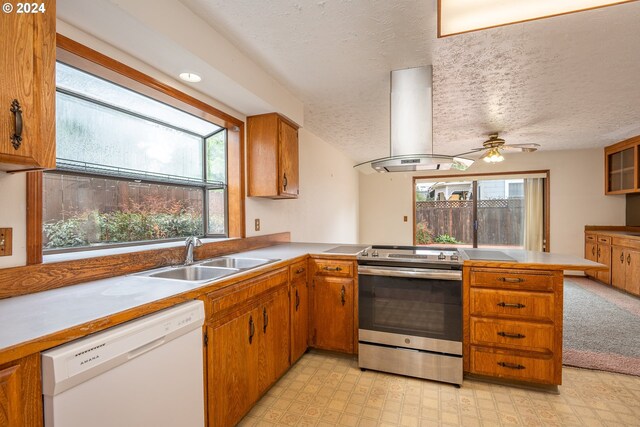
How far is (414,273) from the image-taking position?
83.1 inches

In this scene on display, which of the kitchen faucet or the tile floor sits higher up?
the kitchen faucet

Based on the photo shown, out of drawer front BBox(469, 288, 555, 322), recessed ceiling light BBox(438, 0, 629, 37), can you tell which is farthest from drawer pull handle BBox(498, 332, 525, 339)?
recessed ceiling light BBox(438, 0, 629, 37)

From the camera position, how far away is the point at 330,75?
240 cm

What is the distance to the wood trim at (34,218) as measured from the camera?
4.24 feet

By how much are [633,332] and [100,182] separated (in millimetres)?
4636

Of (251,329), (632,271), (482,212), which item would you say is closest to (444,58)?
(251,329)

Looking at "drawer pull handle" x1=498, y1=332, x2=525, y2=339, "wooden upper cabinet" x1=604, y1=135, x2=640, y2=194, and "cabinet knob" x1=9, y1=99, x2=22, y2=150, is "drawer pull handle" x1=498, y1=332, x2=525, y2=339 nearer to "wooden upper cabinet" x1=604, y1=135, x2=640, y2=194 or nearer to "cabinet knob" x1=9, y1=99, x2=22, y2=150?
"cabinet knob" x1=9, y1=99, x2=22, y2=150

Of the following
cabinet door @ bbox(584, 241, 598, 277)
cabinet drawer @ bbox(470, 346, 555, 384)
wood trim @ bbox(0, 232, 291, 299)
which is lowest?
cabinet drawer @ bbox(470, 346, 555, 384)

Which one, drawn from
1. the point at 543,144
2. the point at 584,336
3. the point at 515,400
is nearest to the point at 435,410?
the point at 515,400

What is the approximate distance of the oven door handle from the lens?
2.05 metres

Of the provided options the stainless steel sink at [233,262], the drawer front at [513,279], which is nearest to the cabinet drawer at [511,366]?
the drawer front at [513,279]

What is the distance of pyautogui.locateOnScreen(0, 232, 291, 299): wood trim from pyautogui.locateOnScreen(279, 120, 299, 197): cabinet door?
0.85 m

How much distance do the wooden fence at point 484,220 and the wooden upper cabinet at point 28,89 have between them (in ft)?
20.0

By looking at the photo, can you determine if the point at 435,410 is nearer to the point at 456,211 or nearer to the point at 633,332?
the point at 633,332
